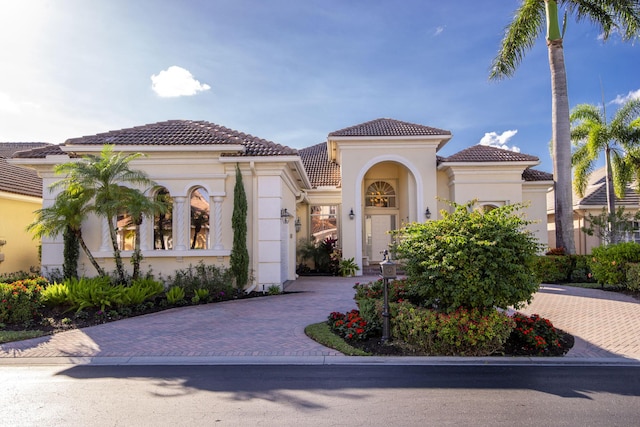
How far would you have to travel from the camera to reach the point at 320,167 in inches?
872

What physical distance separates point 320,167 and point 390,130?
17.9 ft

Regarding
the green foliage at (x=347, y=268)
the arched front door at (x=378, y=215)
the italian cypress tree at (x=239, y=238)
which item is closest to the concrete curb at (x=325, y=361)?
the italian cypress tree at (x=239, y=238)

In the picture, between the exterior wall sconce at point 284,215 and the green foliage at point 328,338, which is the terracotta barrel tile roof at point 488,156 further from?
the green foliage at point 328,338

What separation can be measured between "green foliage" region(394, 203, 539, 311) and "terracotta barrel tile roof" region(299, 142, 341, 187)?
1308 centimetres

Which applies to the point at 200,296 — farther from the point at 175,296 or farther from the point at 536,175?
the point at 536,175

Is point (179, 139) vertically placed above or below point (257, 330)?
above

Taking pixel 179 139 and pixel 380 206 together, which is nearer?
pixel 179 139

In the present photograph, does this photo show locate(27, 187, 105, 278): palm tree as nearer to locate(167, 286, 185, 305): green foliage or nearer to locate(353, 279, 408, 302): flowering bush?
locate(167, 286, 185, 305): green foliage

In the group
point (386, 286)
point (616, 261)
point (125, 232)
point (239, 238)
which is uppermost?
point (125, 232)

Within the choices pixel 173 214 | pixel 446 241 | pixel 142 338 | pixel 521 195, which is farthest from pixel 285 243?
pixel 521 195

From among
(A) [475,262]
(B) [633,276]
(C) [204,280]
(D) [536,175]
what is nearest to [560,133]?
(D) [536,175]

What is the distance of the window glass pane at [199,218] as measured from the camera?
13.2m

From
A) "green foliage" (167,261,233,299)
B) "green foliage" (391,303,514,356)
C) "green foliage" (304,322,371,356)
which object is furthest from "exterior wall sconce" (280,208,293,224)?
"green foliage" (391,303,514,356)

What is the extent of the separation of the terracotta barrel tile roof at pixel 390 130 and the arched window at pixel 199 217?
6670 mm
